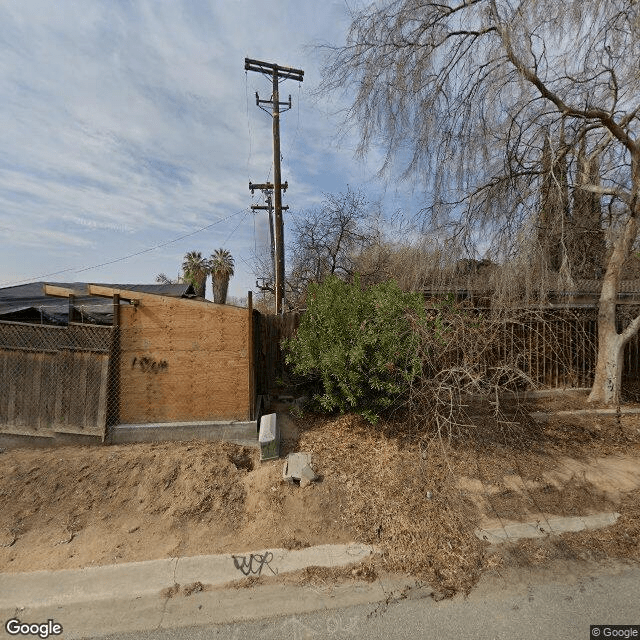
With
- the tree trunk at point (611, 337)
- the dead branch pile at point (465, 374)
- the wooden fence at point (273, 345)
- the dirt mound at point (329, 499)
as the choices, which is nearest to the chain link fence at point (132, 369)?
the dirt mound at point (329, 499)

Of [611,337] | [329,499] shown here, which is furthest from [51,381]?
[611,337]

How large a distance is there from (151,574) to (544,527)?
3.99 meters

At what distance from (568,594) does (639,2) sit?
26.6ft

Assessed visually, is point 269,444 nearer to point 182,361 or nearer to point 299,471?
point 299,471

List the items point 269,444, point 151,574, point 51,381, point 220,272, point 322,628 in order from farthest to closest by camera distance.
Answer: point 220,272, point 51,381, point 269,444, point 151,574, point 322,628

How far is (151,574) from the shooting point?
11.8ft

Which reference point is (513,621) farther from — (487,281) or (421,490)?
(487,281)

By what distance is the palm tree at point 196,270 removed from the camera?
105ft

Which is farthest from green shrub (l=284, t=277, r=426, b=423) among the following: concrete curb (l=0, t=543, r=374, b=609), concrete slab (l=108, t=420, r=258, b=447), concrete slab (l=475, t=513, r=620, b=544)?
concrete curb (l=0, t=543, r=374, b=609)

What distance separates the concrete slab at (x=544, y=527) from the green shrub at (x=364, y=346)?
1.92 meters

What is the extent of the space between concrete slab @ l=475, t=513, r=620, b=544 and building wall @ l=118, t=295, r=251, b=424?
3520 millimetres

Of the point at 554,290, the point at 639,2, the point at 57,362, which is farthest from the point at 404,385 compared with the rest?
the point at 639,2

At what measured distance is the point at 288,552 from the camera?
12.6ft

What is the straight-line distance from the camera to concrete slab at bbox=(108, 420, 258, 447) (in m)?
5.66
